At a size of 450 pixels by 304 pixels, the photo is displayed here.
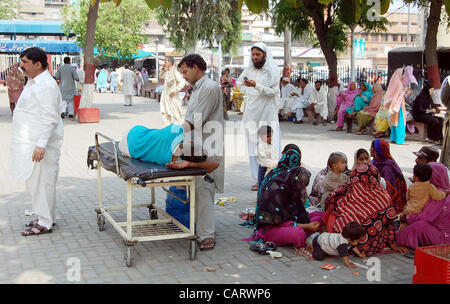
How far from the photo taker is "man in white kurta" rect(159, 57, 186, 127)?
1222 cm

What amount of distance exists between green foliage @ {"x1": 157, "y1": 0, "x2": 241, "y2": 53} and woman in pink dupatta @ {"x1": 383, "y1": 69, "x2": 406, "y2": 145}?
18.9 meters

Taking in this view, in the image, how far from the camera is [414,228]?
5074 millimetres

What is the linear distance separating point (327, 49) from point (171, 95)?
712 cm

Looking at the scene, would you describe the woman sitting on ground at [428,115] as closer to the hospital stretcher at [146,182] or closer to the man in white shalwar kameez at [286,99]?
the man in white shalwar kameez at [286,99]

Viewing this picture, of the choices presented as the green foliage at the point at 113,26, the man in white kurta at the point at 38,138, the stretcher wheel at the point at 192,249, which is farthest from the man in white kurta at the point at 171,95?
the green foliage at the point at 113,26

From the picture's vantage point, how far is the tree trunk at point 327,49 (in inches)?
669

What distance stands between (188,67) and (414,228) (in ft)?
8.35

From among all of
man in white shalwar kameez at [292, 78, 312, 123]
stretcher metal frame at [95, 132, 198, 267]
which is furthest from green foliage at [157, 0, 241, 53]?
stretcher metal frame at [95, 132, 198, 267]

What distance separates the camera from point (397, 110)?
1202 cm

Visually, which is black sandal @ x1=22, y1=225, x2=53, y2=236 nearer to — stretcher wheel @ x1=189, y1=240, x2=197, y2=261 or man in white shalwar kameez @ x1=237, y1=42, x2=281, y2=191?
stretcher wheel @ x1=189, y1=240, x2=197, y2=261

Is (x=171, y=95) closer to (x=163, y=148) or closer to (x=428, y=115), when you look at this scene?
(x=428, y=115)

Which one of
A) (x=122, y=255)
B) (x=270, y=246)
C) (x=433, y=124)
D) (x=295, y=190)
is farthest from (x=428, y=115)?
(x=122, y=255)

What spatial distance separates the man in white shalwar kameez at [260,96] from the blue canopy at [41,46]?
27.5 m

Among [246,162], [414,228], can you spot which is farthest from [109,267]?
[246,162]
